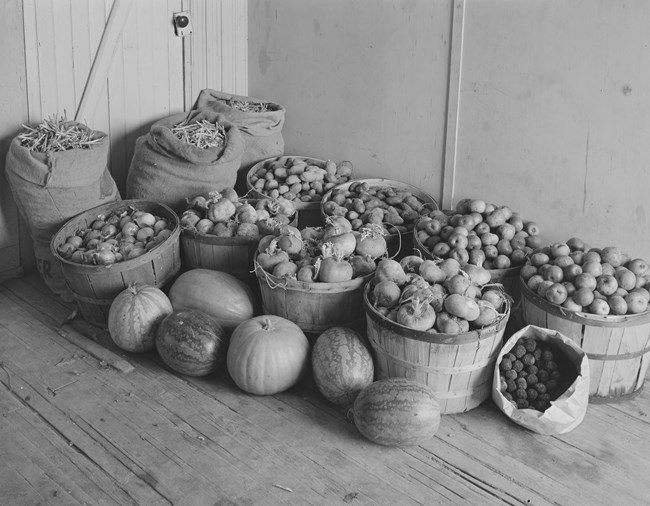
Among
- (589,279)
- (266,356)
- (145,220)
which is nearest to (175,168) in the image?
(145,220)

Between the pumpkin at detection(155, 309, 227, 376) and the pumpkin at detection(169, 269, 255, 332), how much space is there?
7.2 inches

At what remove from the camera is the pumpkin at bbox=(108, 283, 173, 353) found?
3.89 metres

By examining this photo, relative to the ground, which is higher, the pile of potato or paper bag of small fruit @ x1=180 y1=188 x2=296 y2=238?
the pile of potato

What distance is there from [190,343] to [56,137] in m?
1.72

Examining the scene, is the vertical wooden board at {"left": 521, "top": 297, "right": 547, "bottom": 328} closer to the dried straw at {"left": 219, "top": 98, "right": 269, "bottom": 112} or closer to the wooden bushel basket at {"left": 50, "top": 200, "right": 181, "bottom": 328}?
the wooden bushel basket at {"left": 50, "top": 200, "right": 181, "bottom": 328}

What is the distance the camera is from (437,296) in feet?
11.3

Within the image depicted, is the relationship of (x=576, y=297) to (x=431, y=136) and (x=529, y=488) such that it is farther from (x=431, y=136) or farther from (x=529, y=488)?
(x=431, y=136)

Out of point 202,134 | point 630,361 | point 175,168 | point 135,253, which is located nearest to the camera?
point 630,361

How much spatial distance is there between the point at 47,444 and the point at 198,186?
2.13 metres

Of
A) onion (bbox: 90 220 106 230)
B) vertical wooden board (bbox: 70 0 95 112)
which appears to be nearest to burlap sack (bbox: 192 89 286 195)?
vertical wooden board (bbox: 70 0 95 112)

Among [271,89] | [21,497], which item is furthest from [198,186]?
[21,497]

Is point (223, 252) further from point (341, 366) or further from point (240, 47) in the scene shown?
point (240, 47)

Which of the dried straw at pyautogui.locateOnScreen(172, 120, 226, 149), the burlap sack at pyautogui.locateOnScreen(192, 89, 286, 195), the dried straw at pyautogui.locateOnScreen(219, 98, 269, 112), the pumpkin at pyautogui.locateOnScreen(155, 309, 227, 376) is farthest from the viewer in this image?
the dried straw at pyautogui.locateOnScreen(219, 98, 269, 112)

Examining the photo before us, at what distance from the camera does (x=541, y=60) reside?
4289 mm
